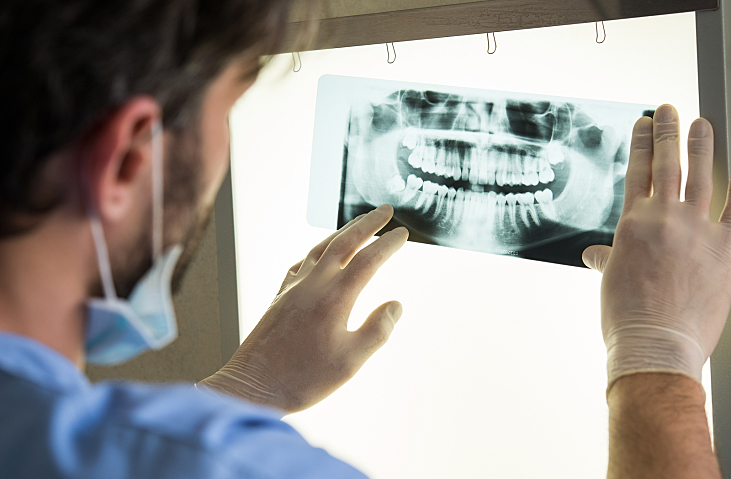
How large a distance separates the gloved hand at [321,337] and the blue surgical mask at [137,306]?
0.34m

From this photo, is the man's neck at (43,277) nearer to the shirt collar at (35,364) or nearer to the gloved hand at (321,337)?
the shirt collar at (35,364)

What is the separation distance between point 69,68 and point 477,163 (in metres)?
0.65

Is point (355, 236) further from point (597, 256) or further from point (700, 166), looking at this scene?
point (700, 166)

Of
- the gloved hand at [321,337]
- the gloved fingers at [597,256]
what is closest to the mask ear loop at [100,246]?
the gloved hand at [321,337]

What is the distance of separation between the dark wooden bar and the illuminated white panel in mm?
20

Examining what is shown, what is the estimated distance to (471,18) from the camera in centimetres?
100

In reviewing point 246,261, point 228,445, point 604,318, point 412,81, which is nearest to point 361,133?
point 412,81

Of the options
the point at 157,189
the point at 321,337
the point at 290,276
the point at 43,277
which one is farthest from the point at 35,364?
the point at 290,276

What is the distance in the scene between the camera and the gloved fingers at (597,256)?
911mm

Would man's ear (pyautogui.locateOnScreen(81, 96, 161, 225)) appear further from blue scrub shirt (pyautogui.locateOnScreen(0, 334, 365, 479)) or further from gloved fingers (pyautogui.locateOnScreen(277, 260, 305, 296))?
gloved fingers (pyautogui.locateOnScreen(277, 260, 305, 296))

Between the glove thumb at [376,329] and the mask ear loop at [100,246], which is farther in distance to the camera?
the glove thumb at [376,329]

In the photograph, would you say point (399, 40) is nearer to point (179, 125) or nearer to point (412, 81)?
point (412, 81)

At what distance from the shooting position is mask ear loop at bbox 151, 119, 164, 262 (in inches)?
22.4

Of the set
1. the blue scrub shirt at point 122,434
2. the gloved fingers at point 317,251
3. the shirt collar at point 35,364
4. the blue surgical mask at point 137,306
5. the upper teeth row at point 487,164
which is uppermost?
the upper teeth row at point 487,164
